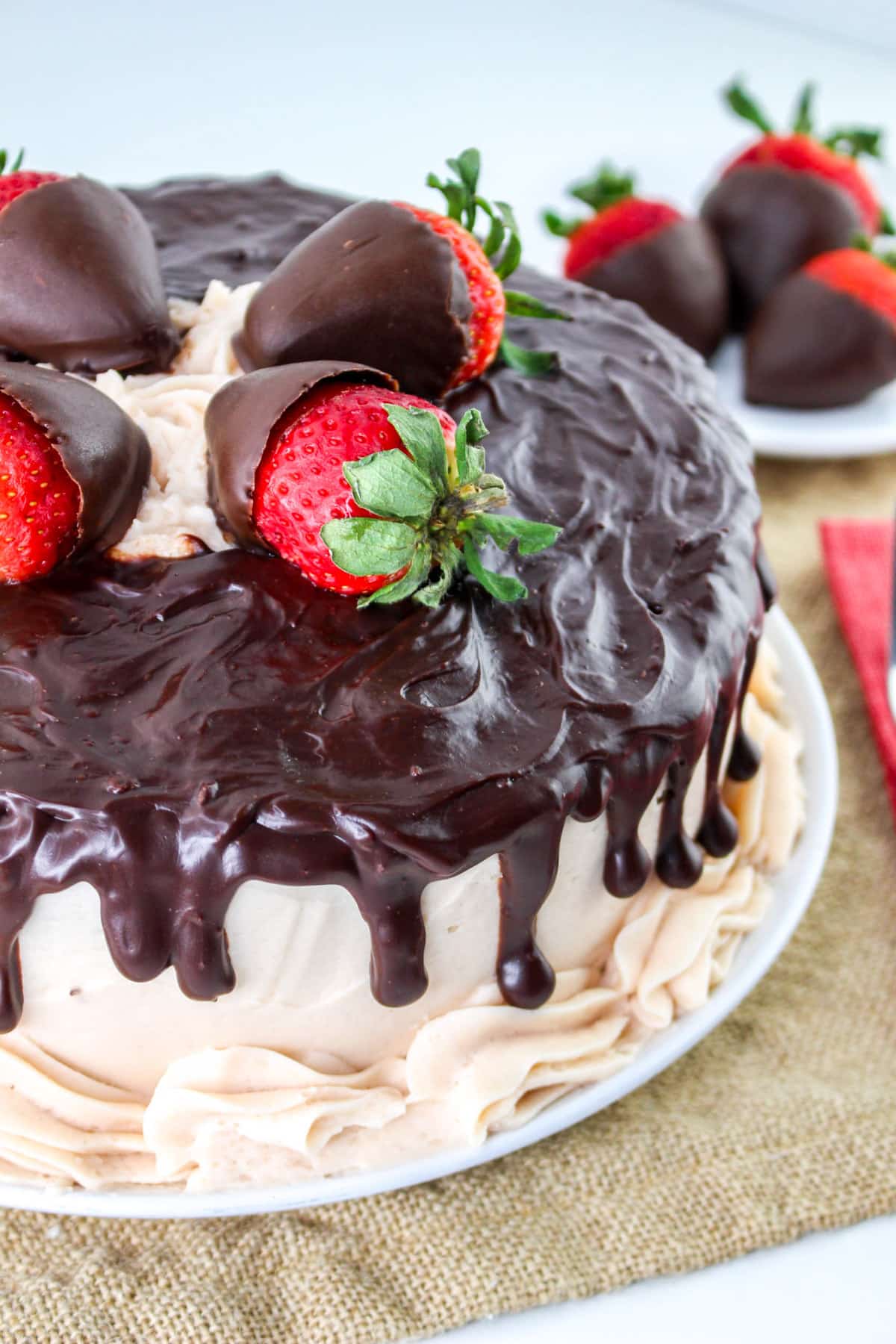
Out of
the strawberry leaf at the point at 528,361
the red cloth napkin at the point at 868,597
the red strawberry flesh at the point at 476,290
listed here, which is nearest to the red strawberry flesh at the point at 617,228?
the red cloth napkin at the point at 868,597

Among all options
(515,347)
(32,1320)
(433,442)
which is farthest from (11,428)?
(32,1320)

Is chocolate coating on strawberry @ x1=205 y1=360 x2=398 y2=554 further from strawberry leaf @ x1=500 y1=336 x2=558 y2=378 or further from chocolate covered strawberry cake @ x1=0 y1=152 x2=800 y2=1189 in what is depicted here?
strawberry leaf @ x1=500 y1=336 x2=558 y2=378

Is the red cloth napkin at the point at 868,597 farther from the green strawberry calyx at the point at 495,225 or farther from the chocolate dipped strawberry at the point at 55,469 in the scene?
the chocolate dipped strawberry at the point at 55,469

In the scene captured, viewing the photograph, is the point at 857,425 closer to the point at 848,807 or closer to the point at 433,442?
the point at 848,807

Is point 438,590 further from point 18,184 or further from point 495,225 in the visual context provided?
point 18,184

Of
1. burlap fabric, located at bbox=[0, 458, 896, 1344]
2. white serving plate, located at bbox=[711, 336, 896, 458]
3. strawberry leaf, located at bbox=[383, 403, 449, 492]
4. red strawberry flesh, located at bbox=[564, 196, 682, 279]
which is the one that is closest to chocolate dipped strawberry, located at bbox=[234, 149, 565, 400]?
strawberry leaf, located at bbox=[383, 403, 449, 492]

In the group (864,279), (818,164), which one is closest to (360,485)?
(864,279)
